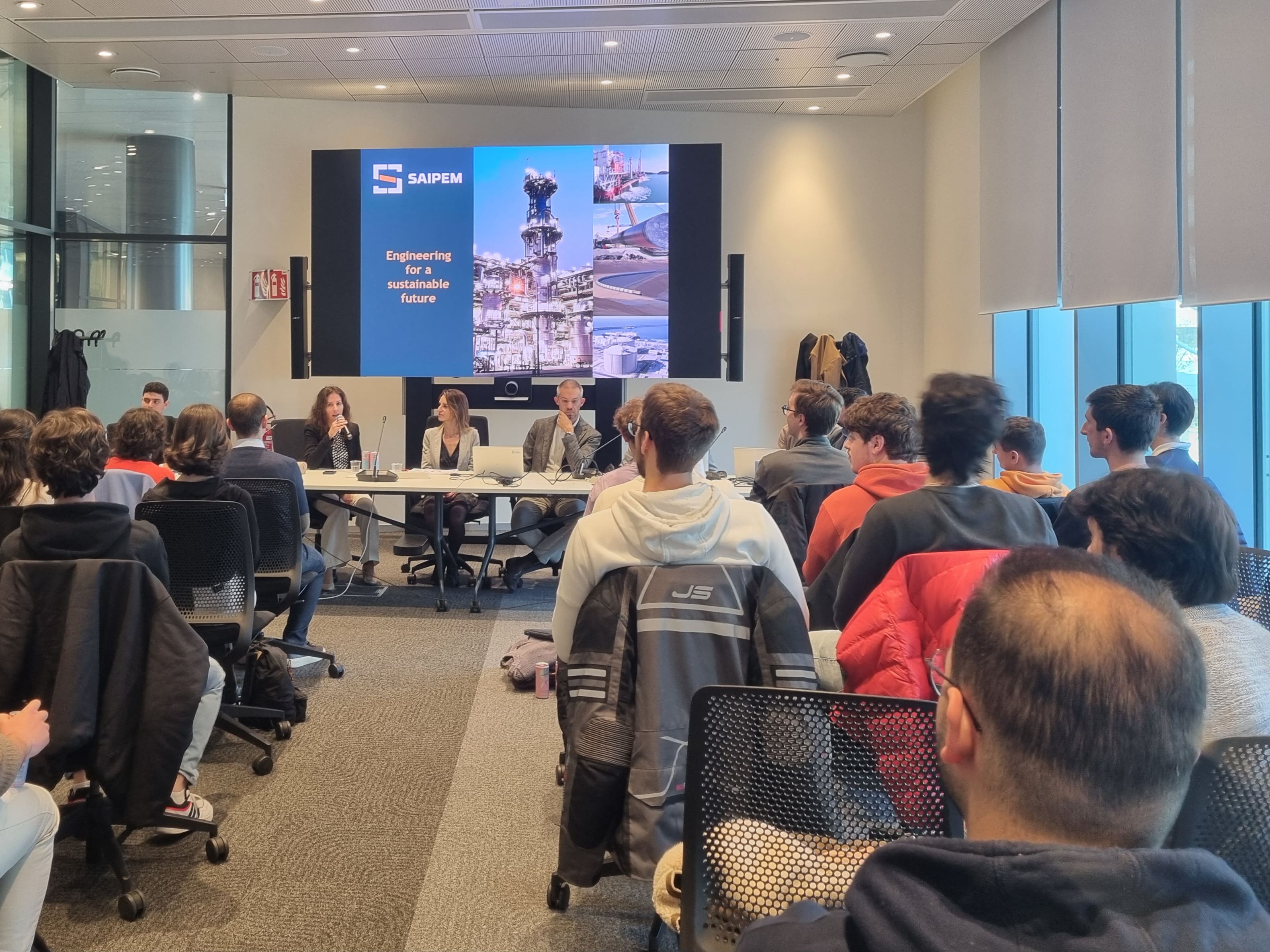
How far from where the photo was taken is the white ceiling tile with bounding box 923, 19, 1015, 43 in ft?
18.7

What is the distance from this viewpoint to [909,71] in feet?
21.6

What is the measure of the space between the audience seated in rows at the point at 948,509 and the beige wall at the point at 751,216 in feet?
18.8

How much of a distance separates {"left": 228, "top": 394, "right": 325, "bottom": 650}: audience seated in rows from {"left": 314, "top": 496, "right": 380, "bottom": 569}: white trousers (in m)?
1.19

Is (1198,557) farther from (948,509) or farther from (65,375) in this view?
(65,375)

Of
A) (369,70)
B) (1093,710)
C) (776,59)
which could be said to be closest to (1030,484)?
(1093,710)

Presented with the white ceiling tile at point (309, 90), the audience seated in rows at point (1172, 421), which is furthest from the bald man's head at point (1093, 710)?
the white ceiling tile at point (309, 90)

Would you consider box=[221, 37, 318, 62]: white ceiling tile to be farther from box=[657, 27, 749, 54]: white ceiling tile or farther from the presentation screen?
box=[657, 27, 749, 54]: white ceiling tile

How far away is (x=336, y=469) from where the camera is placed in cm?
589

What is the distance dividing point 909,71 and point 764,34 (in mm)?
1397

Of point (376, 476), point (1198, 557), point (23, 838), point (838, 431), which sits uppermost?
point (838, 431)

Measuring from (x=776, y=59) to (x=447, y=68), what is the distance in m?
2.34

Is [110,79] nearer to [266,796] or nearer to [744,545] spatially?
[266,796]

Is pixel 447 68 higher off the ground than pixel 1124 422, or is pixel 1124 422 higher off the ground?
pixel 447 68

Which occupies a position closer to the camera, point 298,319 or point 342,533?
point 342,533
